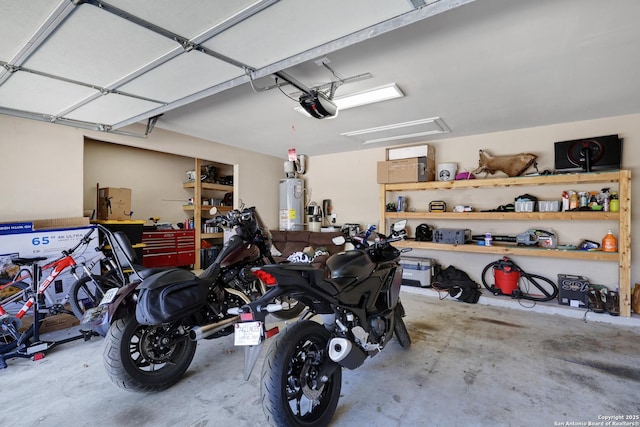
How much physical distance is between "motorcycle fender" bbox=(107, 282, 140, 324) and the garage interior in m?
0.57

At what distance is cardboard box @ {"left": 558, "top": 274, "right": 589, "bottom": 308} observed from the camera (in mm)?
3592

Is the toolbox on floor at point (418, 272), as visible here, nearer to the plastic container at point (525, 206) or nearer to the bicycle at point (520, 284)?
the bicycle at point (520, 284)

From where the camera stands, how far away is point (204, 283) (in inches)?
72.9

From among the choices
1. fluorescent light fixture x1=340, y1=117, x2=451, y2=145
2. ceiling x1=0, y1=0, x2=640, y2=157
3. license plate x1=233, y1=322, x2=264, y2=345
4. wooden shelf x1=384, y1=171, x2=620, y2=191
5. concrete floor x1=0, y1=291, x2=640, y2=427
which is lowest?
concrete floor x1=0, y1=291, x2=640, y2=427

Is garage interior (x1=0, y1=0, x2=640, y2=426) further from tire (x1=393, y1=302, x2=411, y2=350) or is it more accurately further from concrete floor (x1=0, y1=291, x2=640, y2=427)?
tire (x1=393, y1=302, x2=411, y2=350)

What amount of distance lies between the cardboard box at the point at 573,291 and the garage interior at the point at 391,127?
88 millimetres

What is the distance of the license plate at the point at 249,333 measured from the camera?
1501 mm

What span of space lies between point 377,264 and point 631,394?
1869mm

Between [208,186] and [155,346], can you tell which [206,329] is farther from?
[208,186]

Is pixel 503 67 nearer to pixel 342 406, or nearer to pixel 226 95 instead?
pixel 226 95

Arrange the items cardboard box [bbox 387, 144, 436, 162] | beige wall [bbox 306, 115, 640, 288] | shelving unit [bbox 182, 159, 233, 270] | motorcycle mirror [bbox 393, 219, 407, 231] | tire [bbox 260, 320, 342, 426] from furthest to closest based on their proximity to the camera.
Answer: shelving unit [bbox 182, 159, 233, 270] → cardboard box [bbox 387, 144, 436, 162] → beige wall [bbox 306, 115, 640, 288] → motorcycle mirror [bbox 393, 219, 407, 231] → tire [bbox 260, 320, 342, 426]

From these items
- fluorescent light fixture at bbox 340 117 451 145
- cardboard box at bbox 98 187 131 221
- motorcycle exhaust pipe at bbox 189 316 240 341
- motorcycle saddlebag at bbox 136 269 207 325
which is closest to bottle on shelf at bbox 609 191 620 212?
fluorescent light fixture at bbox 340 117 451 145

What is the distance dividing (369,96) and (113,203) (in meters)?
3.74

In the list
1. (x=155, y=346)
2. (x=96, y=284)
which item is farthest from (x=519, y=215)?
(x=96, y=284)
